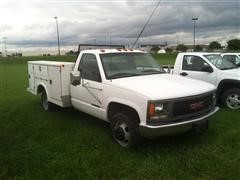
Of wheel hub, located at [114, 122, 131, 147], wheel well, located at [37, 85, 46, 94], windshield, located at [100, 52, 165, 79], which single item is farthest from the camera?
wheel well, located at [37, 85, 46, 94]

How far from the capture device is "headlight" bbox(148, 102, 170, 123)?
460 centimetres

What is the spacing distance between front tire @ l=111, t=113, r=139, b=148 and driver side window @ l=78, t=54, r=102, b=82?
1.02m

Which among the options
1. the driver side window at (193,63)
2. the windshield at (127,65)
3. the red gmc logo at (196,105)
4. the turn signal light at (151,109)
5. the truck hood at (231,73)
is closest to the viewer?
the turn signal light at (151,109)

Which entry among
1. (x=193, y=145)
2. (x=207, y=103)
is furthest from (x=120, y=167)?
(x=207, y=103)

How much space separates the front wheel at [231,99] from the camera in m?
8.04

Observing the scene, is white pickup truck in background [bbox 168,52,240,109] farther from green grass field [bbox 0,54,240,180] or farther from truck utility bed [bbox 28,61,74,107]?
truck utility bed [bbox 28,61,74,107]

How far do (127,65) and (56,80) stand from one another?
209cm

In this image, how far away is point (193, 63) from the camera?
354 inches

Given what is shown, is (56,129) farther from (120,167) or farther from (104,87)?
(120,167)

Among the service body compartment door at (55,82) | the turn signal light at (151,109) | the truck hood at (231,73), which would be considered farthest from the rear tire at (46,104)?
the truck hood at (231,73)

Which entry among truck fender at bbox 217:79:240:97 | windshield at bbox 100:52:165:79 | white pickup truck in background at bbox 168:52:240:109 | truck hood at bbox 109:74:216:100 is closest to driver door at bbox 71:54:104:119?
windshield at bbox 100:52:165:79

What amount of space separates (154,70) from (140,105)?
6.10 feet

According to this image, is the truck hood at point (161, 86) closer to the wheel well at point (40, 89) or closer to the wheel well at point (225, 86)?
the wheel well at point (225, 86)

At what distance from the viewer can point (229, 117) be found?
722 cm
